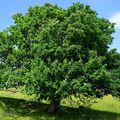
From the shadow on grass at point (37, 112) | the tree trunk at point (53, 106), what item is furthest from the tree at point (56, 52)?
the shadow on grass at point (37, 112)

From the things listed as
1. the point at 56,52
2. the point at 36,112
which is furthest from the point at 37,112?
the point at 56,52

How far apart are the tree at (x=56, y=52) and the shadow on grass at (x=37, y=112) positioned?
2.17 metres

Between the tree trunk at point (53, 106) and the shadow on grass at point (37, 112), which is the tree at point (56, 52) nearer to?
the tree trunk at point (53, 106)

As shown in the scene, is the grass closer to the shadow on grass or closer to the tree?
the shadow on grass

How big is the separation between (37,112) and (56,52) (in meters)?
9.18

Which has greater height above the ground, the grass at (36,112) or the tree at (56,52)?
the tree at (56,52)

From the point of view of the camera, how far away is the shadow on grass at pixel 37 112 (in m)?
49.2

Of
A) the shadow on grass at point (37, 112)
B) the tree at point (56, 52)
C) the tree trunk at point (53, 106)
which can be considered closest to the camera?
the tree at point (56, 52)

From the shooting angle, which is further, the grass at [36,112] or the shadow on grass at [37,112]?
the shadow on grass at [37,112]

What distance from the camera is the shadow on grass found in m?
49.2

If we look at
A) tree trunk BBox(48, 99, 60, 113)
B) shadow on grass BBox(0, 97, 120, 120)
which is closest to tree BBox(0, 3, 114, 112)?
tree trunk BBox(48, 99, 60, 113)

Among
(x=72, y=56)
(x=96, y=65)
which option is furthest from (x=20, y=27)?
(x=96, y=65)

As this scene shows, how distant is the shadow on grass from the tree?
7.13ft

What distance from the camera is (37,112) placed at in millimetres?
51719
